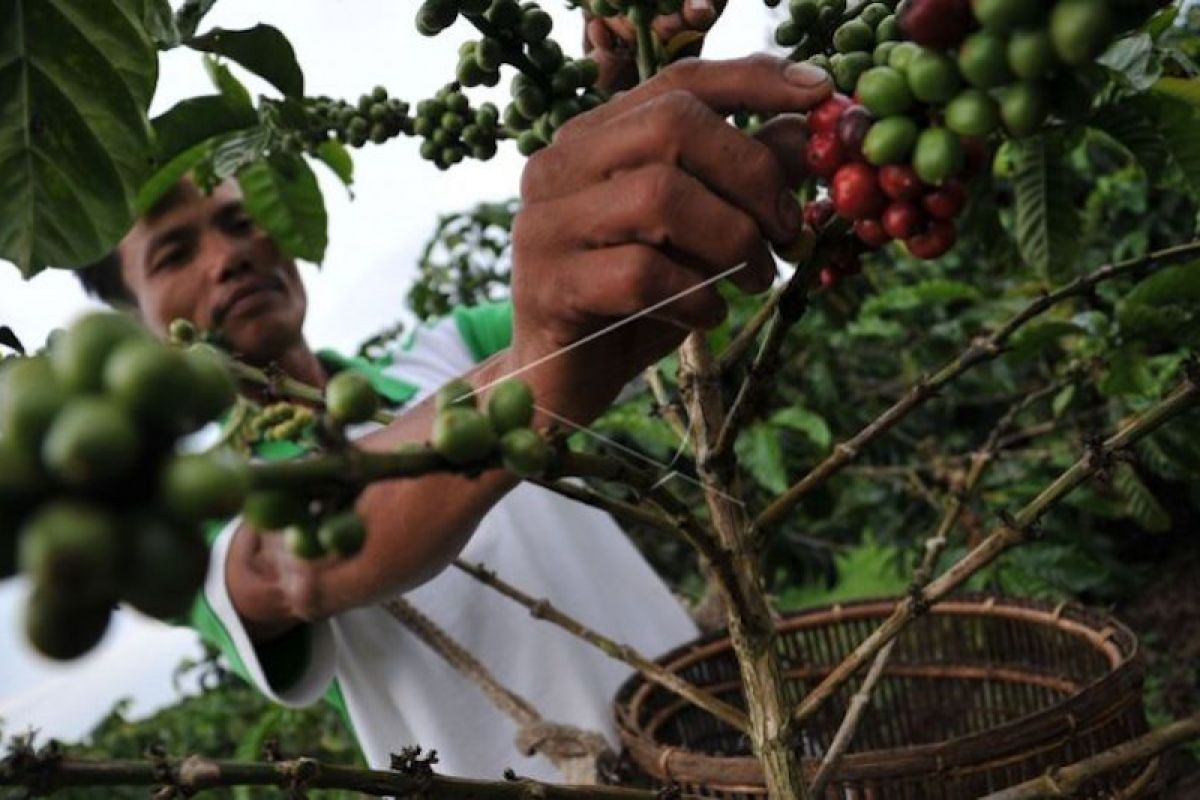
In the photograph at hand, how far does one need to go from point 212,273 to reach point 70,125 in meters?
1.04

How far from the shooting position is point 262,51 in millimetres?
1121

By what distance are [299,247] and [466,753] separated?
29.6 inches

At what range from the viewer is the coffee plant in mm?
309

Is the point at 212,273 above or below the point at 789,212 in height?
above

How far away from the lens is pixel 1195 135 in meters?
1.13

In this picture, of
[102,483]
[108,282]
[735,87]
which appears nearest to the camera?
[102,483]

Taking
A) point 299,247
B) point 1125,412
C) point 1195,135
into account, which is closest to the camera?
point 1195,135

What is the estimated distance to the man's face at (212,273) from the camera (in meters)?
1.83

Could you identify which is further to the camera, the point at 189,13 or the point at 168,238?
the point at 168,238

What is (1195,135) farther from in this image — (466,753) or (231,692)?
(231,692)

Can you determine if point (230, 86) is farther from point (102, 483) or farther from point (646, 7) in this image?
point (102, 483)

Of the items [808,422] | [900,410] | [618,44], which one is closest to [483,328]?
[808,422]

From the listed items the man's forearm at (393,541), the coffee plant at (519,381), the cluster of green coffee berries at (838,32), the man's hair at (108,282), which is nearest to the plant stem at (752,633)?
the coffee plant at (519,381)

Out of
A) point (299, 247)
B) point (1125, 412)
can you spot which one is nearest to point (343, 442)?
point (299, 247)
